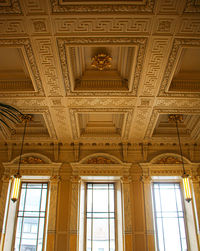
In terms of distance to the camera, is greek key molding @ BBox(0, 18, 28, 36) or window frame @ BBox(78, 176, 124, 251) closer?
greek key molding @ BBox(0, 18, 28, 36)

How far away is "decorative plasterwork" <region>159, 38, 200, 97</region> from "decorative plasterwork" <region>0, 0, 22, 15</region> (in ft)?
8.23

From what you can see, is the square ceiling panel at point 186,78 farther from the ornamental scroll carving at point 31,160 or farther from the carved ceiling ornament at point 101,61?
the ornamental scroll carving at point 31,160

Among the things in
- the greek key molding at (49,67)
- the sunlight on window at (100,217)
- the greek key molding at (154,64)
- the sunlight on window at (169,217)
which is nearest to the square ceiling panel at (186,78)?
the greek key molding at (154,64)

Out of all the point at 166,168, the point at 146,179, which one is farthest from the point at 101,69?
the point at 166,168

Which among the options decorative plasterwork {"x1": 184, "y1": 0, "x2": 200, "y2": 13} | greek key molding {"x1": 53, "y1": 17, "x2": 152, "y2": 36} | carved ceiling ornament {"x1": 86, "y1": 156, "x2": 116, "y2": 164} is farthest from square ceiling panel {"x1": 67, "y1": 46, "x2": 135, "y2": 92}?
carved ceiling ornament {"x1": 86, "y1": 156, "x2": 116, "y2": 164}

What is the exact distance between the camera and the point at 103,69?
5.51 m

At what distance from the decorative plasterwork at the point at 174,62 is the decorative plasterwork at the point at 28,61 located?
247cm

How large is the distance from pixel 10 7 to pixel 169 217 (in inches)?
253

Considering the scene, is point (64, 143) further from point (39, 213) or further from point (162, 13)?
point (162, 13)

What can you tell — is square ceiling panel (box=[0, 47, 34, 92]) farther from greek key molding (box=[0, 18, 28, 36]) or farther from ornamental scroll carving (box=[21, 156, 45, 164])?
ornamental scroll carving (box=[21, 156, 45, 164])

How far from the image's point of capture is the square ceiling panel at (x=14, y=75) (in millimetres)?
5270

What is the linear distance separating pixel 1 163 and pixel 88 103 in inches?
136

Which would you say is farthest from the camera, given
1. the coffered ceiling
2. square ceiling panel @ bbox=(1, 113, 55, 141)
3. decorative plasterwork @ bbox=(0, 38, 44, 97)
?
square ceiling panel @ bbox=(1, 113, 55, 141)

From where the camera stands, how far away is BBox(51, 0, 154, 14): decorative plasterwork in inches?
148
